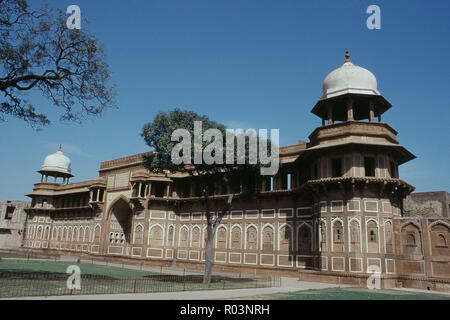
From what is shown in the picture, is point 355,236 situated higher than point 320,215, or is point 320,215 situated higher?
point 320,215

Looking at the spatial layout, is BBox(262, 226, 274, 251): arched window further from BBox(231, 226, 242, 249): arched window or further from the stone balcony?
the stone balcony

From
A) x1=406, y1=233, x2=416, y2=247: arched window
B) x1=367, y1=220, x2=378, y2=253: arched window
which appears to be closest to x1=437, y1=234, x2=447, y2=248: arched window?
x1=406, y1=233, x2=416, y2=247: arched window

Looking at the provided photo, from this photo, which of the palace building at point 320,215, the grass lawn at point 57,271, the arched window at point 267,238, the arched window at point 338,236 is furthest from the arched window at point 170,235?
the arched window at point 338,236

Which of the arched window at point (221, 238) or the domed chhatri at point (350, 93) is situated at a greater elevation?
the domed chhatri at point (350, 93)

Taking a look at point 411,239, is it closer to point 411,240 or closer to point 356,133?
point 411,240

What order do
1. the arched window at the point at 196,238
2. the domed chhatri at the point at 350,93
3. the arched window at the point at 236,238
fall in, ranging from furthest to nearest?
the arched window at the point at 196,238 → the arched window at the point at 236,238 → the domed chhatri at the point at 350,93

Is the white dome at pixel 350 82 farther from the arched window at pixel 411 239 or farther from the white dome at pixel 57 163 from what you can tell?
the white dome at pixel 57 163

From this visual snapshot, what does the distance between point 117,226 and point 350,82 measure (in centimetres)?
2897

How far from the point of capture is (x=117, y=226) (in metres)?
40.6

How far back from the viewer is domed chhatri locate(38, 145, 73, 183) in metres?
51.6

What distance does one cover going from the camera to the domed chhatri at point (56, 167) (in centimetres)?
5159

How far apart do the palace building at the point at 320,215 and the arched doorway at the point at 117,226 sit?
0.36ft

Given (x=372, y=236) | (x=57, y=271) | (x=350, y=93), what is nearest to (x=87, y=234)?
(x=57, y=271)

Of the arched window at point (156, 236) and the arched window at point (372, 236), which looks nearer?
the arched window at point (372, 236)
